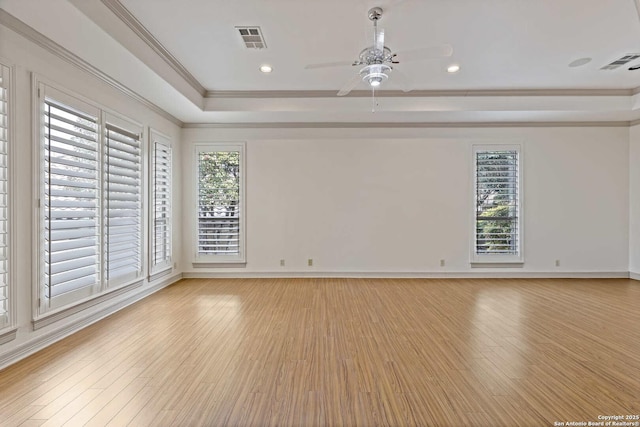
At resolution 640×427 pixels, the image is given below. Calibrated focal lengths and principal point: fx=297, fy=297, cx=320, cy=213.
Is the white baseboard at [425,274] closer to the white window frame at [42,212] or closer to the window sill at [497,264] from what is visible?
the window sill at [497,264]

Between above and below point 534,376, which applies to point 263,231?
above

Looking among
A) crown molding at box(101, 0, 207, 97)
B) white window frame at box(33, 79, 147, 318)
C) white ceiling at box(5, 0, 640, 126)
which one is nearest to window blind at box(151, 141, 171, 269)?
white window frame at box(33, 79, 147, 318)

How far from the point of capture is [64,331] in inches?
122

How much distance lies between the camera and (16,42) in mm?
2574

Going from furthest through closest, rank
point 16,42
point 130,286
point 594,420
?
1. point 130,286
2. point 16,42
3. point 594,420

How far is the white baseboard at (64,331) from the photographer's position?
2546 millimetres

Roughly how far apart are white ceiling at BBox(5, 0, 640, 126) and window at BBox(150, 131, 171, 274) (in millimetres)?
708

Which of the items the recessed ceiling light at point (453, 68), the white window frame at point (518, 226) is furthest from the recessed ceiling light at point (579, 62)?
the white window frame at point (518, 226)

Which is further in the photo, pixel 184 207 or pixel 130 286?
pixel 184 207

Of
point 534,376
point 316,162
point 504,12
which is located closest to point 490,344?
point 534,376

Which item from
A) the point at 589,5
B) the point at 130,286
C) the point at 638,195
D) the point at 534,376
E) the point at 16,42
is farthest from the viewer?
the point at 638,195

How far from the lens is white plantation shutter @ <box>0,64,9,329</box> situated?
8.04 feet

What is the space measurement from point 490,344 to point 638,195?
5.33m

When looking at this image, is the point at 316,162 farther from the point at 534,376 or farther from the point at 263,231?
the point at 534,376
